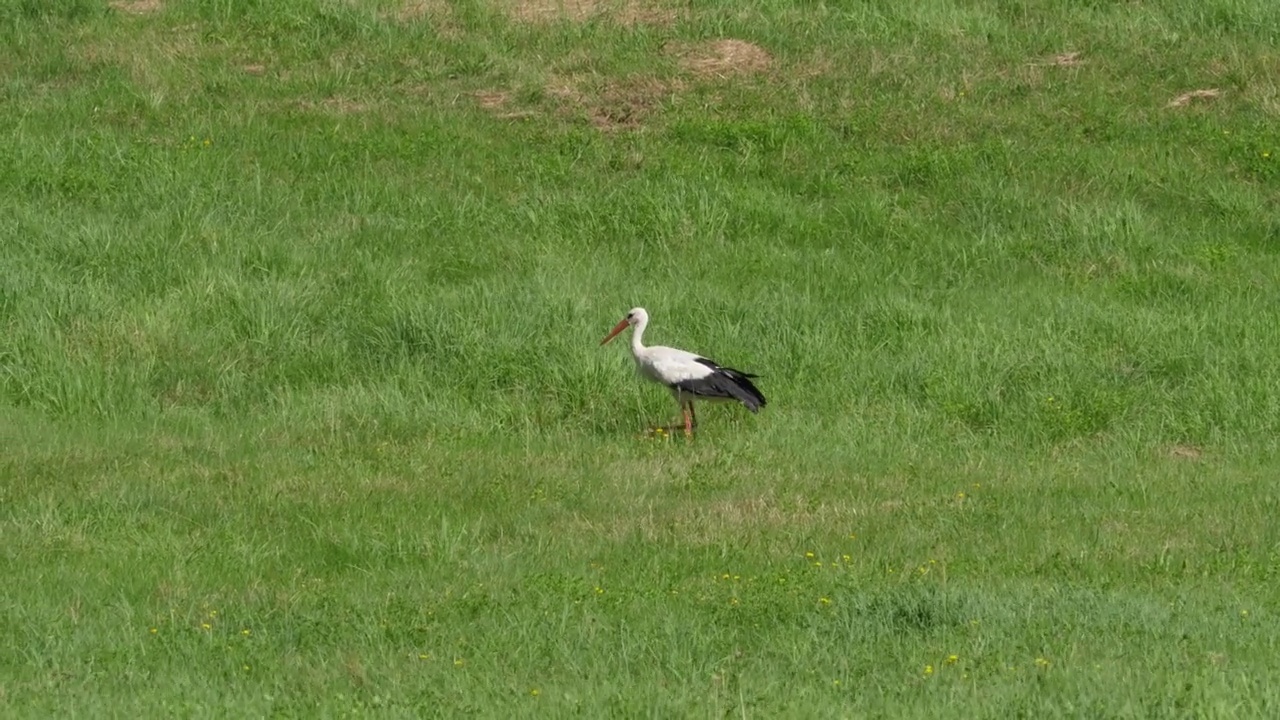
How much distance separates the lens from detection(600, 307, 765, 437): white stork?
12.0 meters

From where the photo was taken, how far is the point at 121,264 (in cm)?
1433

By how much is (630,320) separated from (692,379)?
1.06 m

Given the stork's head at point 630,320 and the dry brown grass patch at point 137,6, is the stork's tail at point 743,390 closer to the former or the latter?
the stork's head at point 630,320

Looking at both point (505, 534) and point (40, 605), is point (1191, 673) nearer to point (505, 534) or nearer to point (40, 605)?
point (505, 534)

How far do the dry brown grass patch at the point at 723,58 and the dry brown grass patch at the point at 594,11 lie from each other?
725mm

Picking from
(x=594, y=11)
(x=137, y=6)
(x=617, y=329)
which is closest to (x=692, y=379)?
(x=617, y=329)

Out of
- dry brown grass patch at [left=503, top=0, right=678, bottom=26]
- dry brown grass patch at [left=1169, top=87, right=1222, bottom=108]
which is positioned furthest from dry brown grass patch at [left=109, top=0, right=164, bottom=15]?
dry brown grass patch at [left=1169, top=87, right=1222, bottom=108]

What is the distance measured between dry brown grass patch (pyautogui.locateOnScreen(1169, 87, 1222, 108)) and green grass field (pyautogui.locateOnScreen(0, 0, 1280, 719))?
48 millimetres

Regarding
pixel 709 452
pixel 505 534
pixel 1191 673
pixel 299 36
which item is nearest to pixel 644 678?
pixel 1191 673

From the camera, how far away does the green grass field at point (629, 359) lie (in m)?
7.60

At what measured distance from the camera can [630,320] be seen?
Answer: 13.0 metres

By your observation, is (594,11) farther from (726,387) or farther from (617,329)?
(726,387)

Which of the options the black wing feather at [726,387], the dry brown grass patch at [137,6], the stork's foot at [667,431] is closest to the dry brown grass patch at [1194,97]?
the black wing feather at [726,387]

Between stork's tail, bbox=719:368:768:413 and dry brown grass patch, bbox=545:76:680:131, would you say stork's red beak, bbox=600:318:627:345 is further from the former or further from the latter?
dry brown grass patch, bbox=545:76:680:131
